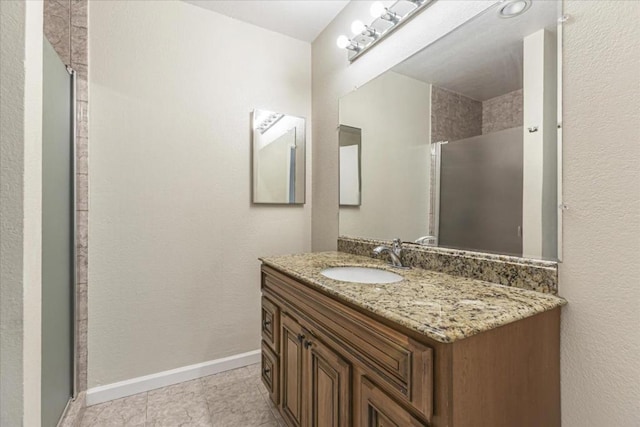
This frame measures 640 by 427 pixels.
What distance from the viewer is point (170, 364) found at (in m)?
1.85

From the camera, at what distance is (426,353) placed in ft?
2.21

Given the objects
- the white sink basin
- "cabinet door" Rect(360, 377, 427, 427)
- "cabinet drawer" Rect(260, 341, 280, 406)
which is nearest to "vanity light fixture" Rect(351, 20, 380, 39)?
the white sink basin

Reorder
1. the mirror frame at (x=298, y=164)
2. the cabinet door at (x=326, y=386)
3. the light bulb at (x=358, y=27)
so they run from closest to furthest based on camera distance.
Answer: the cabinet door at (x=326, y=386)
the light bulb at (x=358, y=27)
the mirror frame at (x=298, y=164)

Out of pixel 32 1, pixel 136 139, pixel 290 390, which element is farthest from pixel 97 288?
pixel 32 1

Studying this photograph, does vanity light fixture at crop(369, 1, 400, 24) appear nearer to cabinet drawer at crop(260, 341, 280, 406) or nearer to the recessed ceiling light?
the recessed ceiling light

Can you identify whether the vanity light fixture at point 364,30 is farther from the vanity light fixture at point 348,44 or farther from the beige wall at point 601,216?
the beige wall at point 601,216

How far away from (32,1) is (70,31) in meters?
1.03

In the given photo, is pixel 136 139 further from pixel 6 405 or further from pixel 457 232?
pixel 457 232

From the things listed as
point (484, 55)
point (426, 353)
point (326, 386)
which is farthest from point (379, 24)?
point (326, 386)

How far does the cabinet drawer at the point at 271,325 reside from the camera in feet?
4.69

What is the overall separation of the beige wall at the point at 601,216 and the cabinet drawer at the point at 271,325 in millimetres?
1088

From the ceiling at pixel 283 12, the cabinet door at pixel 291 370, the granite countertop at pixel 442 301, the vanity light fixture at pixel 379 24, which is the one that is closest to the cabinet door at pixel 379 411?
the granite countertop at pixel 442 301

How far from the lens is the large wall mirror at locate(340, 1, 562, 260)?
946mm

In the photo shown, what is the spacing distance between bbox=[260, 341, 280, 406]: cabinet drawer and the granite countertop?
1.80 feet
